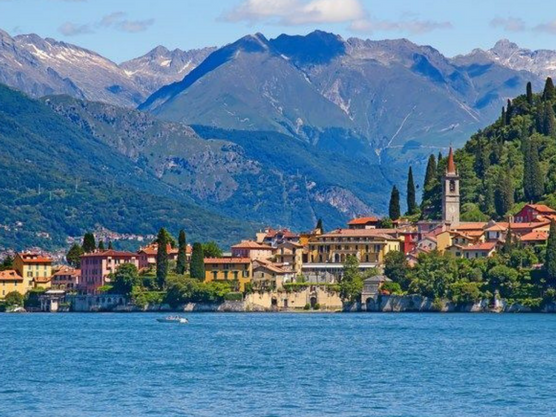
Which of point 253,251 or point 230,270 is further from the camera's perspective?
point 253,251

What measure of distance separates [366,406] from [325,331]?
4794 centimetres

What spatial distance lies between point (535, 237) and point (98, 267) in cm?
4354

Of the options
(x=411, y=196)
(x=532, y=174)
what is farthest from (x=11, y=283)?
(x=532, y=174)

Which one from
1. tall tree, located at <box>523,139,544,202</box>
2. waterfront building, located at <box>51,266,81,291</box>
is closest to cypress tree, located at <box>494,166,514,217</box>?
tall tree, located at <box>523,139,544,202</box>

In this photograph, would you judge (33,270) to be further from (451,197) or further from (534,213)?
(534,213)

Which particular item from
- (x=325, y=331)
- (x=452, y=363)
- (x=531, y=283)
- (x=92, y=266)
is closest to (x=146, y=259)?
(x=92, y=266)

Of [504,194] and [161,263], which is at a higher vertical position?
[504,194]

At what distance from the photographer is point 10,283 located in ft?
552

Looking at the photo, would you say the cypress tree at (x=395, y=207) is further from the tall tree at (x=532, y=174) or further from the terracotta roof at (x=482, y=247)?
the terracotta roof at (x=482, y=247)

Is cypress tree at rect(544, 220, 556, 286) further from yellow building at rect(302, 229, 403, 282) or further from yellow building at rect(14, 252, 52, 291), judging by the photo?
yellow building at rect(14, 252, 52, 291)

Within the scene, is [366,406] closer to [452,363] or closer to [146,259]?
[452,363]

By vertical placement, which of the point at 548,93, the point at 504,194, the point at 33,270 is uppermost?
the point at 548,93

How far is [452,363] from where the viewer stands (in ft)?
265

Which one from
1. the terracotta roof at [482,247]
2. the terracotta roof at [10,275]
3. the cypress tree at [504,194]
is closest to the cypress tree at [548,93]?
the cypress tree at [504,194]
